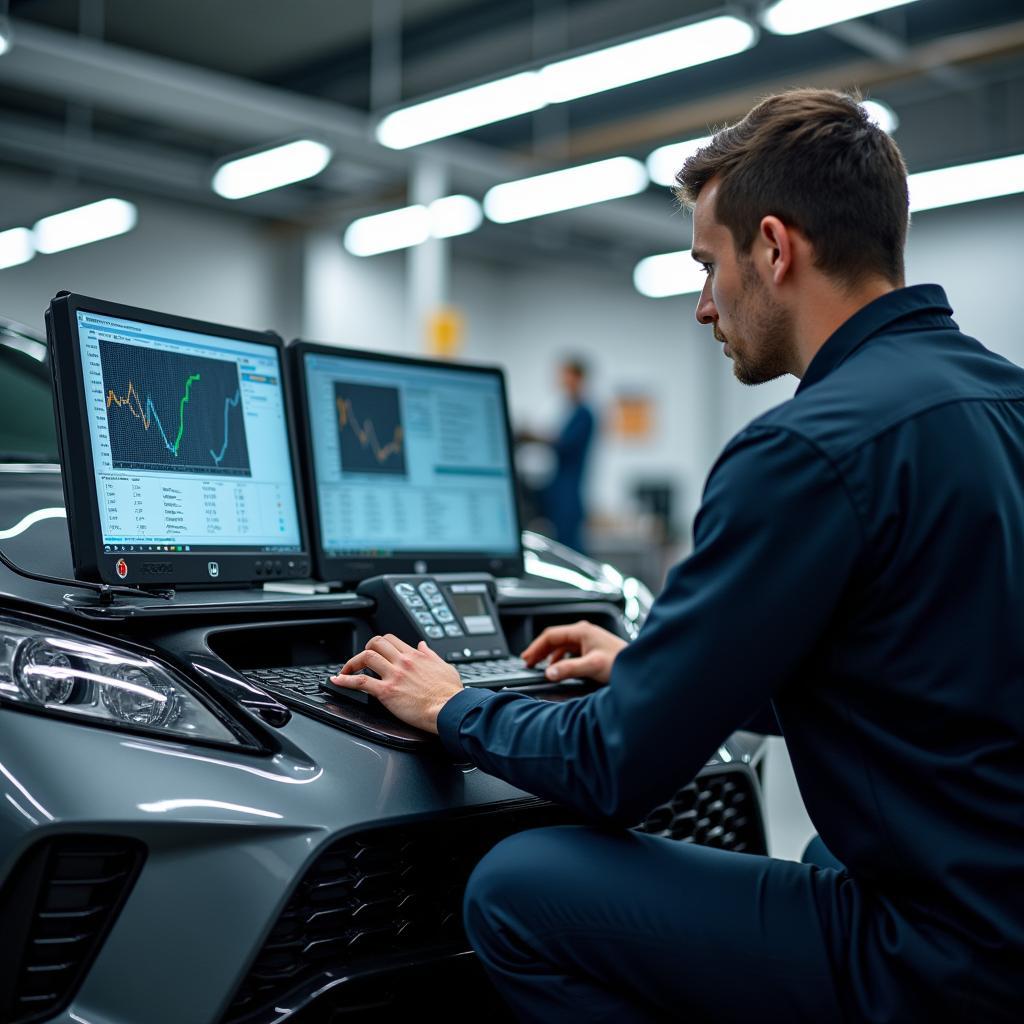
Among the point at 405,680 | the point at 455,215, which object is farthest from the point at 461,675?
the point at 455,215

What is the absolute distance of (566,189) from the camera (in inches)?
294

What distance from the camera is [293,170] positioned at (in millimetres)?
7387

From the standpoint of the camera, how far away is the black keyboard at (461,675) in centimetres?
137

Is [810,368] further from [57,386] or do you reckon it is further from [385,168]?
[385,168]

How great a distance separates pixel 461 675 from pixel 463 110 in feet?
16.3

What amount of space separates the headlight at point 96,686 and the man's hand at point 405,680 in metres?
0.18

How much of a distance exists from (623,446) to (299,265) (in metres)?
4.17

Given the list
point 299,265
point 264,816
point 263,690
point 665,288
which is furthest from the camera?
point 299,265

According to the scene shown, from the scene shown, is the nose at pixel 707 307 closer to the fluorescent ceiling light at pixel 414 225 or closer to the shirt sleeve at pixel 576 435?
the shirt sleeve at pixel 576 435

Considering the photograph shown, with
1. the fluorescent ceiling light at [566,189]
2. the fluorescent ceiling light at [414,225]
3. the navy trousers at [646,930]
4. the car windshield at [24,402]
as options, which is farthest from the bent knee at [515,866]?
the fluorescent ceiling light at [414,225]

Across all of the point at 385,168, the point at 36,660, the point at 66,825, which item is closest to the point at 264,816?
the point at 66,825

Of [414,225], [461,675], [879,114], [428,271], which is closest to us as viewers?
[461,675]

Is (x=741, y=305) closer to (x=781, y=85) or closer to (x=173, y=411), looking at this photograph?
(x=173, y=411)

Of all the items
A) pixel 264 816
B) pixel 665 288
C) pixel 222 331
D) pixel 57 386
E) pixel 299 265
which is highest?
pixel 299 265
